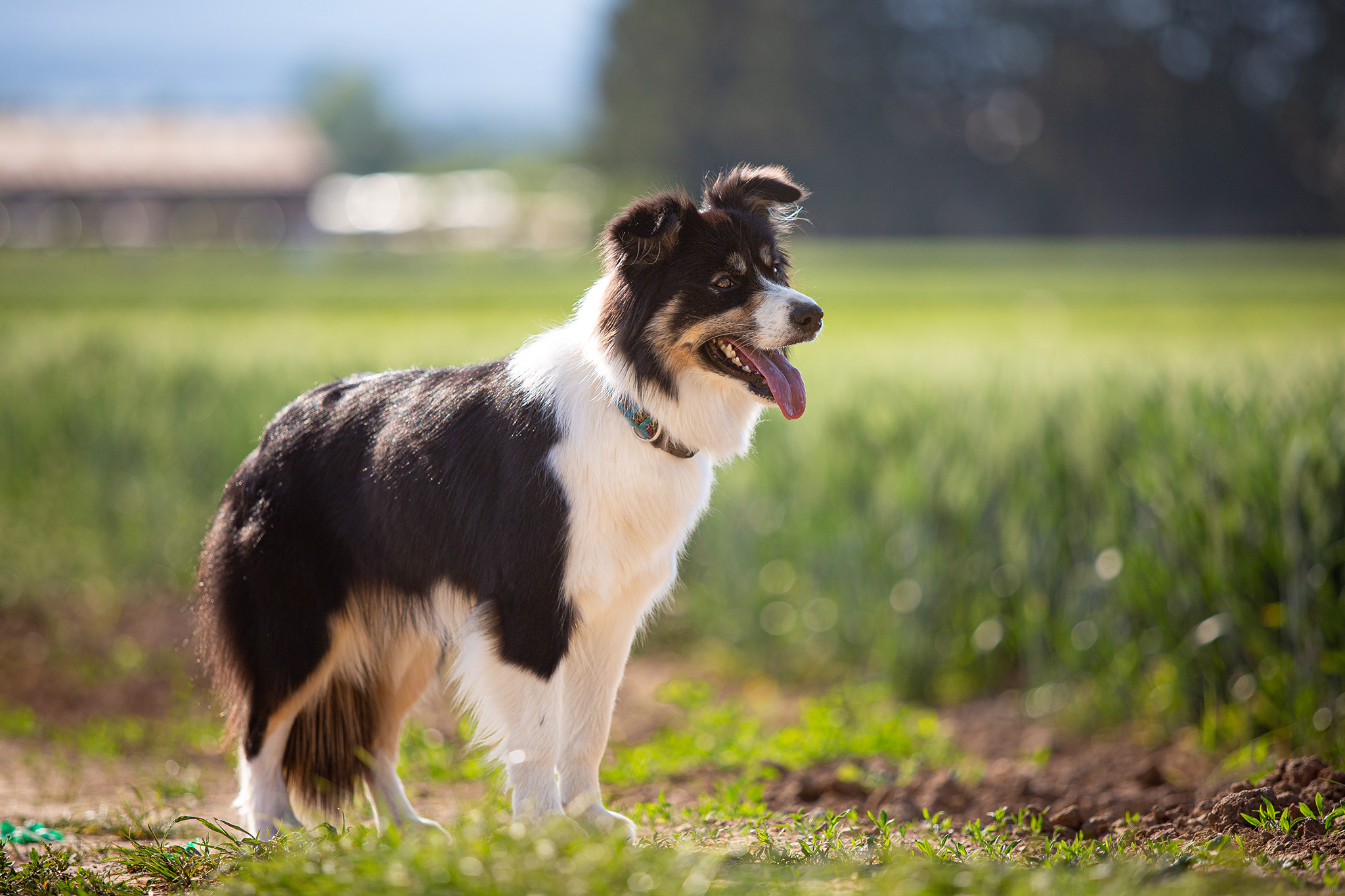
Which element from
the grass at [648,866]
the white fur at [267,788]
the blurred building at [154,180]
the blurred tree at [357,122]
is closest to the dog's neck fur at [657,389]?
the grass at [648,866]

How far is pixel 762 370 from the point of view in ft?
10.2

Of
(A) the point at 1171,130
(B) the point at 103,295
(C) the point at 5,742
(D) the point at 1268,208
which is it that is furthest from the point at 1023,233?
(C) the point at 5,742

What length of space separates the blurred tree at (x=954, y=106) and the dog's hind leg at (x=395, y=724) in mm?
25433

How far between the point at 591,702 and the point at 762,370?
119cm

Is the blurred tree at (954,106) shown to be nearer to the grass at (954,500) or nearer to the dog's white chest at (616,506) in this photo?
→ the grass at (954,500)

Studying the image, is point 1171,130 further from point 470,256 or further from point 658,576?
point 658,576

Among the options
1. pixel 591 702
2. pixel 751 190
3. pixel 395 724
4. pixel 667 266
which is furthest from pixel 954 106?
pixel 591 702

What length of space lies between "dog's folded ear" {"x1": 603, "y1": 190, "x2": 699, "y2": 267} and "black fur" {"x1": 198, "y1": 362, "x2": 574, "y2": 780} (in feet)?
1.77

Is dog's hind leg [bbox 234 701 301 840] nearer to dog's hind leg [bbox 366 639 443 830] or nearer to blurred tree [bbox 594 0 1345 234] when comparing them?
dog's hind leg [bbox 366 639 443 830]

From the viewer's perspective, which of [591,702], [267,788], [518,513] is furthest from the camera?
[267,788]

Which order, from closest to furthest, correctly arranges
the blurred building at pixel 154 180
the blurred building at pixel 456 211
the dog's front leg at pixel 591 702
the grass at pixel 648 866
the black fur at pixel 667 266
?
the grass at pixel 648 866 < the black fur at pixel 667 266 < the dog's front leg at pixel 591 702 < the blurred building at pixel 456 211 < the blurred building at pixel 154 180

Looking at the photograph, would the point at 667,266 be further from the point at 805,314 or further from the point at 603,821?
the point at 603,821

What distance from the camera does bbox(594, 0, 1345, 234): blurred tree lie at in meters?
27.2

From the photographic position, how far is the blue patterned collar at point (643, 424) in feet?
10.2
